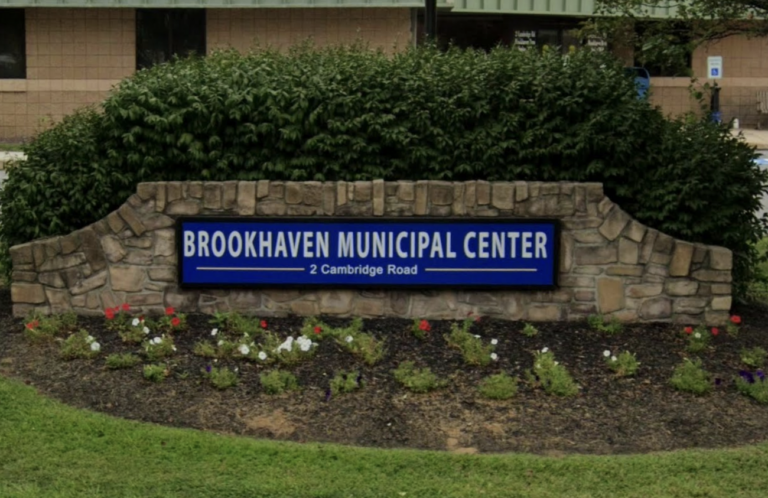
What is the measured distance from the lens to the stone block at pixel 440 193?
7.24m

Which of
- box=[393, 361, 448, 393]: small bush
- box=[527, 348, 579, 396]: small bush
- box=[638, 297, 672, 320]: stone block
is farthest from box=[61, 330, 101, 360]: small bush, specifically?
box=[638, 297, 672, 320]: stone block

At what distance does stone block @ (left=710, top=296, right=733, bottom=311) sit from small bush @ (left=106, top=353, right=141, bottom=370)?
12.7 ft

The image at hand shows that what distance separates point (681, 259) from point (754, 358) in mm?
939

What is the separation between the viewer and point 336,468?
4.95 metres

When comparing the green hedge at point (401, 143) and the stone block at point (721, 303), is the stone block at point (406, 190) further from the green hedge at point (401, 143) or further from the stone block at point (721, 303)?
the stone block at point (721, 303)

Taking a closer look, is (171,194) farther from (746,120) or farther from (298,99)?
(746,120)

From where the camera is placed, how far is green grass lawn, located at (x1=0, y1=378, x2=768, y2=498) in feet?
15.5

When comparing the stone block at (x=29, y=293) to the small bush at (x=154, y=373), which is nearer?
the small bush at (x=154, y=373)

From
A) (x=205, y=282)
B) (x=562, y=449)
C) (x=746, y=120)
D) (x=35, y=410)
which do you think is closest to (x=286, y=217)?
(x=205, y=282)

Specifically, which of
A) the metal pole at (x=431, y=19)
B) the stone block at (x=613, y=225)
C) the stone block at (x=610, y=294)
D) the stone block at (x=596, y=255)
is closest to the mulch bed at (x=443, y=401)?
the stone block at (x=610, y=294)

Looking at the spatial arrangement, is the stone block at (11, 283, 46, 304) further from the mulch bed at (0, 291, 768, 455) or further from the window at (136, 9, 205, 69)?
the window at (136, 9, 205, 69)

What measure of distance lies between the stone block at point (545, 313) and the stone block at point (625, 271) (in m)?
0.42

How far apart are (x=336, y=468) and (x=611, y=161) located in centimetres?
353

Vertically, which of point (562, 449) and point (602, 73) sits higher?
point (602, 73)
